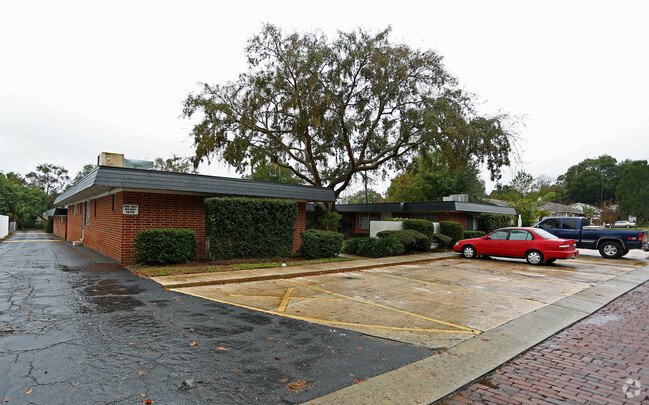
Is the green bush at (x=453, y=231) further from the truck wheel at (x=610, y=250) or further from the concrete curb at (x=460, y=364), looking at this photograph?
the concrete curb at (x=460, y=364)

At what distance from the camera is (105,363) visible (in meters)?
3.81

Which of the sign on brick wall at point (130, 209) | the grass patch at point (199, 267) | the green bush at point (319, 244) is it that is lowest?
the grass patch at point (199, 267)

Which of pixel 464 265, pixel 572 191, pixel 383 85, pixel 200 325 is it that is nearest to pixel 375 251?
pixel 464 265

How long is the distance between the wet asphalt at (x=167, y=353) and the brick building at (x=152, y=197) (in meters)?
4.22

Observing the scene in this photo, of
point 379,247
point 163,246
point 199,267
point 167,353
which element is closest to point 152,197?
point 163,246

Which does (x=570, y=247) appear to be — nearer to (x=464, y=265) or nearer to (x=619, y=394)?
(x=464, y=265)

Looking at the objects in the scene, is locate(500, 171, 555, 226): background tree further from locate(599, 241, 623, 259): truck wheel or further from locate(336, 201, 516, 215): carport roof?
locate(599, 241, 623, 259): truck wheel

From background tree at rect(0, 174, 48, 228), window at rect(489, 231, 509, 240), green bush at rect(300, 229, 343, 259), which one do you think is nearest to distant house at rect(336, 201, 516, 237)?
window at rect(489, 231, 509, 240)

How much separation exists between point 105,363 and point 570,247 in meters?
16.4

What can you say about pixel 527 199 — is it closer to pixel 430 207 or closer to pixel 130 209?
pixel 430 207

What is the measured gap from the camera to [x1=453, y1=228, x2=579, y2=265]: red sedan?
1409 cm

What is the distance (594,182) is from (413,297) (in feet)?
331

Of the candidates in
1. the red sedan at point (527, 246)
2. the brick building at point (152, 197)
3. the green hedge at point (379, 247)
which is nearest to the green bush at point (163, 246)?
the brick building at point (152, 197)

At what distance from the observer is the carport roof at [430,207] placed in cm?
2302
